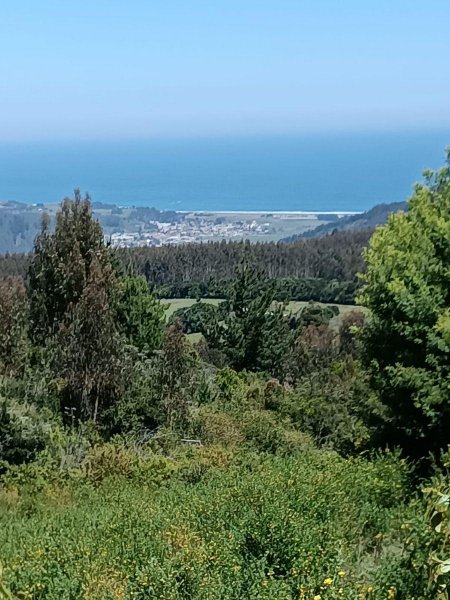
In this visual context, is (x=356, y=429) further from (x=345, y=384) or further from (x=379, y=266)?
(x=345, y=384)

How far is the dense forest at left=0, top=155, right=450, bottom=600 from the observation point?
4473mm

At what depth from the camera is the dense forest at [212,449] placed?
4473 millimetres

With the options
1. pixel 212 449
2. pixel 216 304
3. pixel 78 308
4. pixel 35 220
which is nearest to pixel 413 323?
pixel 212 449

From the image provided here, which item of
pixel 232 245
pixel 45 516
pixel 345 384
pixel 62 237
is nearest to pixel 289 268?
pixel 232 245

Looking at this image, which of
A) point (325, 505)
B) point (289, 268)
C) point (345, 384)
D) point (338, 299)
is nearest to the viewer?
point (325, 505)

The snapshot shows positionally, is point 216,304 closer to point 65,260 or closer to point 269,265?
point 269,265

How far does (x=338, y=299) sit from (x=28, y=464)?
4847 centimetres

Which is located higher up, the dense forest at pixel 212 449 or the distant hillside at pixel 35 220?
the distant hillside at pixel 35 220

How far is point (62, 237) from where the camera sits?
15.8m

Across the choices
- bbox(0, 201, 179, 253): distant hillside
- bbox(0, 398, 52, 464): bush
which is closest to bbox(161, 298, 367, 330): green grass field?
bbox(0, 398, 52, 464): bush

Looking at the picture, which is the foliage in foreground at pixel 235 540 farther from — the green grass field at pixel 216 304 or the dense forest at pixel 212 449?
the green grass field at pixel 216 304

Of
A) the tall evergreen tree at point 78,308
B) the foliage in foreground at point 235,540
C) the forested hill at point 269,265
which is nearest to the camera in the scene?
the foliage in foreground at point 235,540

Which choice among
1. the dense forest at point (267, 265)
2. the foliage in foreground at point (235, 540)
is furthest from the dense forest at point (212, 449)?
the dense forest at point (267, 265)

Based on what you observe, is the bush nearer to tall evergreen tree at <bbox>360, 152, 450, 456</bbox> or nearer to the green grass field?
tall evergreen tree at <bbox>360, 152, 450, 456</bbox>
